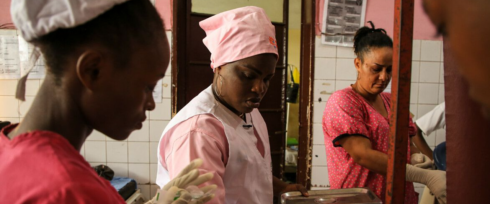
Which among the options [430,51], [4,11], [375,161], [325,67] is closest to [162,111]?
[325,67]

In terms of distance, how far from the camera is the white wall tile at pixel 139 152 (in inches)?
115

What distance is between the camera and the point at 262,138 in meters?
1.29

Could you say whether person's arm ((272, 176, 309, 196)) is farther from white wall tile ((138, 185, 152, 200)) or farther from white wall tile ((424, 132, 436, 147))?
white wall tile ((424, 132, 436, 147))

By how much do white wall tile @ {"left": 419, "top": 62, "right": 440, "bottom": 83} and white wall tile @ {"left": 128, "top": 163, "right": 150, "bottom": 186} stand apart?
272cm

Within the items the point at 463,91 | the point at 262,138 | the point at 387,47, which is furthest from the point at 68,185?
the point at 387,47

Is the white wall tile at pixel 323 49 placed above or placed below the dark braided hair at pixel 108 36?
above

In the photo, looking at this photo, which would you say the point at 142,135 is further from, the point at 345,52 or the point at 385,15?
the point at 385,15

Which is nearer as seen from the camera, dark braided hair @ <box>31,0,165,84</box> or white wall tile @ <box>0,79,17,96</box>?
dark braided hair @ <box>31,0,165,84</box>

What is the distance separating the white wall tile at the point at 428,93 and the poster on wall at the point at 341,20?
82cm

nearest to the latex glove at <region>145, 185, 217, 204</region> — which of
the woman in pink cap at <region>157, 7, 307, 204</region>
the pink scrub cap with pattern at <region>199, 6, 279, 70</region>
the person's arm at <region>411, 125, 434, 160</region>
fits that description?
the woman in pink cap at <region>157, 7, 307, 204</region>

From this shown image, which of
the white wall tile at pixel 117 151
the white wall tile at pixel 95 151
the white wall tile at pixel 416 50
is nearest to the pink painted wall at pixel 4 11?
the white wall tile at pixel 95 151

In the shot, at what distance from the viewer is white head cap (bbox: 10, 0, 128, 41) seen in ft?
1.56

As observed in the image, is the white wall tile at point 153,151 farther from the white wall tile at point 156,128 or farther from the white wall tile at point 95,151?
the white wall tile at point 95,151

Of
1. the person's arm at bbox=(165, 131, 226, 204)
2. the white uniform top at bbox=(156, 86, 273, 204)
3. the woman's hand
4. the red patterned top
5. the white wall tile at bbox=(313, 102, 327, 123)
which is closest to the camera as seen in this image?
the person's arm at bbox=(165, 131, 226, 204)
